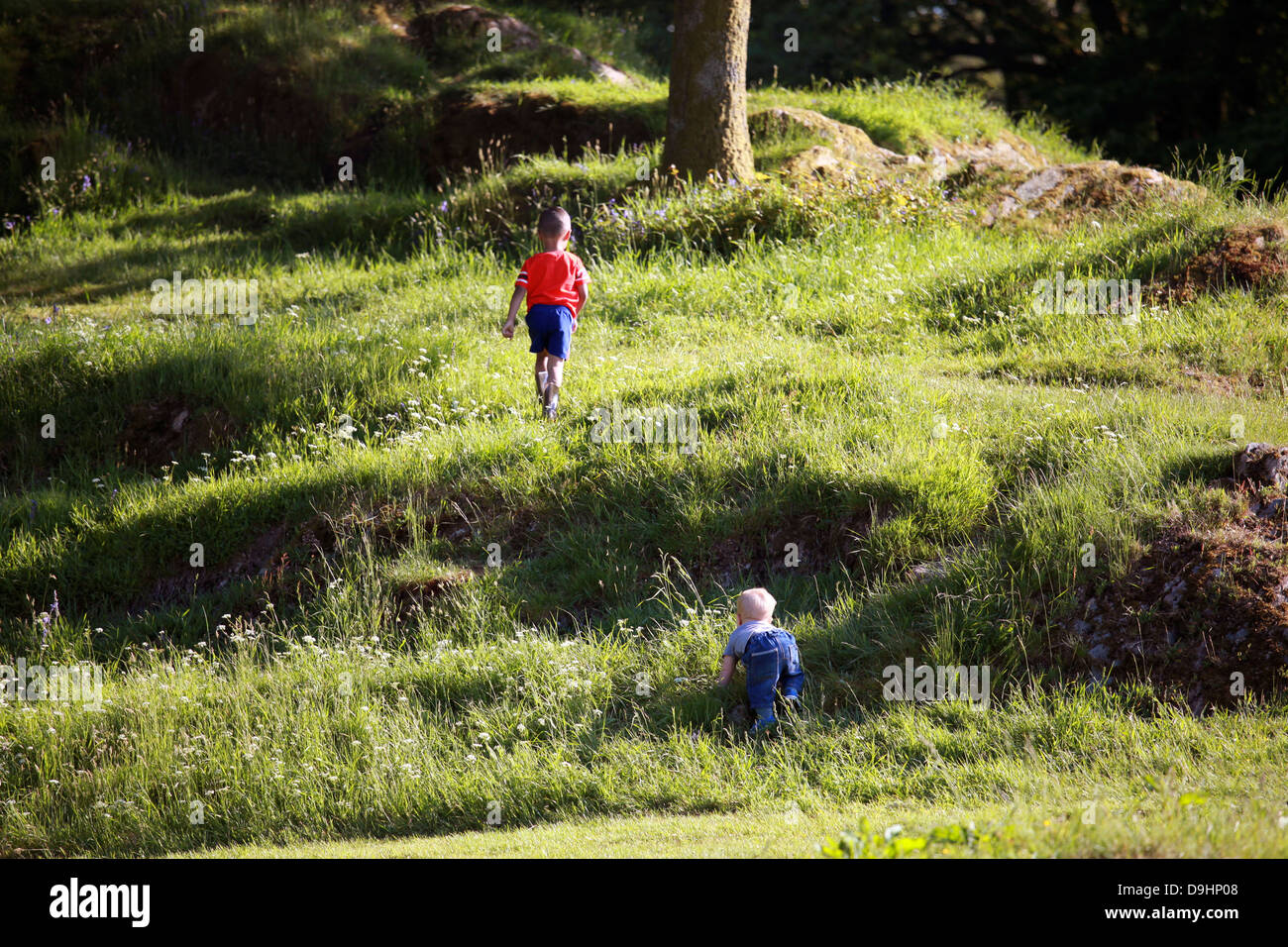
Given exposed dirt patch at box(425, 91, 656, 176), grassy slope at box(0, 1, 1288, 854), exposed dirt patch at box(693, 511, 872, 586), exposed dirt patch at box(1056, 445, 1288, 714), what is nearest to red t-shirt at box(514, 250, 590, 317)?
grassy slope at box(0, 1, 1288, 854)

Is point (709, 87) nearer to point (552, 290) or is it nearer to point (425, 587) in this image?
point (552, 290)

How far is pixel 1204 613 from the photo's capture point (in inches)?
227

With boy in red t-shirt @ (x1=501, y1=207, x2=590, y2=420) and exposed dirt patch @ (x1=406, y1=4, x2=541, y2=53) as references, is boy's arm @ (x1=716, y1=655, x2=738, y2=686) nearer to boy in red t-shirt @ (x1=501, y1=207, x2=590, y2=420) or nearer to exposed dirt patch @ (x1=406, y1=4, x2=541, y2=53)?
boy in red t-shirt @ (x1=501, y1=207, x2=590, y2=420)

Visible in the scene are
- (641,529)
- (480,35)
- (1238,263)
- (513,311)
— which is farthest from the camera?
(480,35)

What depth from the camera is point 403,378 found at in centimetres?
901

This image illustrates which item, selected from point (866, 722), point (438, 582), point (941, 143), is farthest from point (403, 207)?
point (866, 722)

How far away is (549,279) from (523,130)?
24.5 feet

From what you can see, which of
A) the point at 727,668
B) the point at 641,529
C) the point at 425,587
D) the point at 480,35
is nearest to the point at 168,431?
the point at 425,587

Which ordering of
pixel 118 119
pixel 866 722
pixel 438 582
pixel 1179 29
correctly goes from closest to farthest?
pixel 866 722, pixel 438 582, pixel 118 119, pixel 1179 29

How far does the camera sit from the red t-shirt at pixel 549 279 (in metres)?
8.04

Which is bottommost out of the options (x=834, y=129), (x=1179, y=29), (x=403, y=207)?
(x=403, y=207)

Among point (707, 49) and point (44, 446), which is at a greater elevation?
point (707, 49)

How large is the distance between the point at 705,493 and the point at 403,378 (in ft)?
10.3
